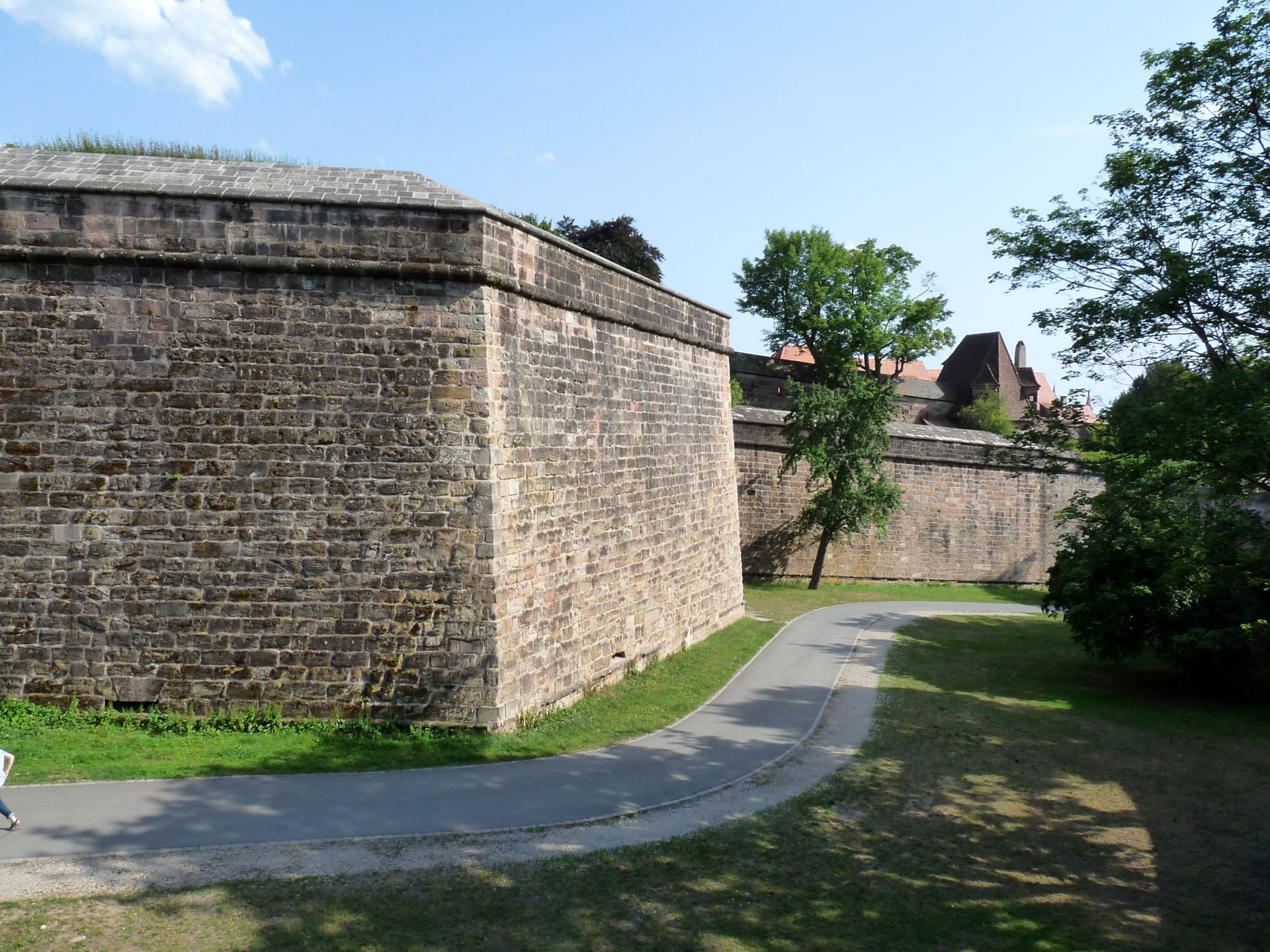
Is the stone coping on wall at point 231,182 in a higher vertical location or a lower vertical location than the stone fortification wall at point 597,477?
higher

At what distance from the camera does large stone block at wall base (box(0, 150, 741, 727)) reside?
849cm

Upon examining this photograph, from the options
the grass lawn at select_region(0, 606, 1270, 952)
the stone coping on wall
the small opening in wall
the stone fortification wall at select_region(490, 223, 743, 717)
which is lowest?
the grass lawn at select_region(0, 606, 1270, 952)

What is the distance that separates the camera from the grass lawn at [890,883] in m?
5.38

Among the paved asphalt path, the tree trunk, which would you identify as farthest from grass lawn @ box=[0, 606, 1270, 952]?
the tree trunk

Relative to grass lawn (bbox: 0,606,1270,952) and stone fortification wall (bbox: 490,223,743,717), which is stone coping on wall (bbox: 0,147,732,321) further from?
grass lawn (bbox: 0,606,1270,952)

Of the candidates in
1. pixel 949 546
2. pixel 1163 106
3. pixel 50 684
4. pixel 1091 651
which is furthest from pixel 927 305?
pixel 50 684

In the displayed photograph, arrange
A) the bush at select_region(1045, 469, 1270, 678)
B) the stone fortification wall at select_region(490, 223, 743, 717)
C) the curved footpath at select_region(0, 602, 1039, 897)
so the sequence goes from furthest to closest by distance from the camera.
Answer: the bush at select_region(1045, 469, 1270, 678) → the stone fortification wall at select_region(490, 223, 743, 717) → the curved footpath at select_region(0, 602, 1039, 897)

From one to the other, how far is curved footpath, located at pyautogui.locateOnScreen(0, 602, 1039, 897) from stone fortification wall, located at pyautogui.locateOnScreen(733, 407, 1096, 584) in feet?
44.0

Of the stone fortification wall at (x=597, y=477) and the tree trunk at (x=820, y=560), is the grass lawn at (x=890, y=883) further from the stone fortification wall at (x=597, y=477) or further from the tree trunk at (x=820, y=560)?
the tree trunk at (x=820, y=560)

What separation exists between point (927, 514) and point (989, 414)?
23045 mm

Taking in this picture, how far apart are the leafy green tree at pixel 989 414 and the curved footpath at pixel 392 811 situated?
126ft

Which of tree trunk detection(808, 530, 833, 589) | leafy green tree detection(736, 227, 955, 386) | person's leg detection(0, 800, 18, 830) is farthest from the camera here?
leafy green tree detection(736, 227, 955, 386)

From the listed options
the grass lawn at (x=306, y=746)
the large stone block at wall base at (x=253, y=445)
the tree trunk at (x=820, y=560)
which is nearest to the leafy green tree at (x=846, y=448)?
the tree trunk at (x=820, y=560)

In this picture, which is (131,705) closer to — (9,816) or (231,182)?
(9,816)
